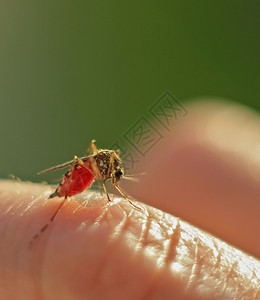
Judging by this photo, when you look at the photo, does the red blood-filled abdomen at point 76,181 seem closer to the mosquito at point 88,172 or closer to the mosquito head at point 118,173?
the mosquito at point 88,172

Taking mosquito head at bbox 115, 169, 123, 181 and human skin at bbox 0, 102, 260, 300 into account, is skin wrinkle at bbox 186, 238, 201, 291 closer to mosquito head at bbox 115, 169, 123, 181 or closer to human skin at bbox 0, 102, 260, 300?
human skin at bbox 0, 102, 260, 300

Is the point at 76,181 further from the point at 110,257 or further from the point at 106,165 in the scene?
the point at 110,257

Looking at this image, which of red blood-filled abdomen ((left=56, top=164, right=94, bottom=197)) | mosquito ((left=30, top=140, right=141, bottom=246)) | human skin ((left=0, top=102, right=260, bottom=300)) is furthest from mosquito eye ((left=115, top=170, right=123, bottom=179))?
human skin ((left=0, top=102, right=260, bottom=300))

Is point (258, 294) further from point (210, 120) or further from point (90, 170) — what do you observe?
point (210, 120)

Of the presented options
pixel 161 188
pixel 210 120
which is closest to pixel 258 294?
pixel 161 188

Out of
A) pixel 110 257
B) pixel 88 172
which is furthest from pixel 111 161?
pixel 110 257
